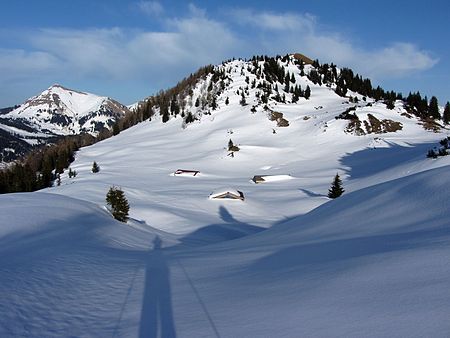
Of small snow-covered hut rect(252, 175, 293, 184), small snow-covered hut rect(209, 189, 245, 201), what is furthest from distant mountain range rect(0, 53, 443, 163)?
small snow-covered hut rect(209, 189, 245, 201)

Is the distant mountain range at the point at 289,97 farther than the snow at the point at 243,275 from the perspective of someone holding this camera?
Yes

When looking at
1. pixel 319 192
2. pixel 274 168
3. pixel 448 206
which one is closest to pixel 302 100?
pixel 274 168

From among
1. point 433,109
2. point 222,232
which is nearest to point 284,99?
point 433,109

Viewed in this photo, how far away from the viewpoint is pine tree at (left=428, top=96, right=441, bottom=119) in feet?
275

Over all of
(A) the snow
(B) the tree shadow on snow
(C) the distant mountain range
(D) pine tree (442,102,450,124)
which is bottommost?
(B) the tree shadow on snow

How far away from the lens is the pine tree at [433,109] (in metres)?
83.9

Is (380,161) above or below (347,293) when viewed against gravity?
above

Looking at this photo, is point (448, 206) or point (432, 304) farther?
point (448, 206)

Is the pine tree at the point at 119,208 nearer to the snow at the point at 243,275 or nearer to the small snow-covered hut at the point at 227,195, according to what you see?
the snow at the point at 243,275

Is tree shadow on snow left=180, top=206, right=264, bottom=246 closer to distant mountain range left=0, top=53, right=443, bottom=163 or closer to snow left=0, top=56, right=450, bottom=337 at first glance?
snow left=0, top=56, right=450, bottom=337

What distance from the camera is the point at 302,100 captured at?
104 m

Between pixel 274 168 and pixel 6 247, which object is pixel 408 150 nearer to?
pixel 274 168

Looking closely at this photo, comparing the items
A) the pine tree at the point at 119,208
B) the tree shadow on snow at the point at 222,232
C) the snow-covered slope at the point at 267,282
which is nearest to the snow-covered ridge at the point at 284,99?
the tree shadow on snow at the point at 222,232

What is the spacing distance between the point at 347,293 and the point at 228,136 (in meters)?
78.9
